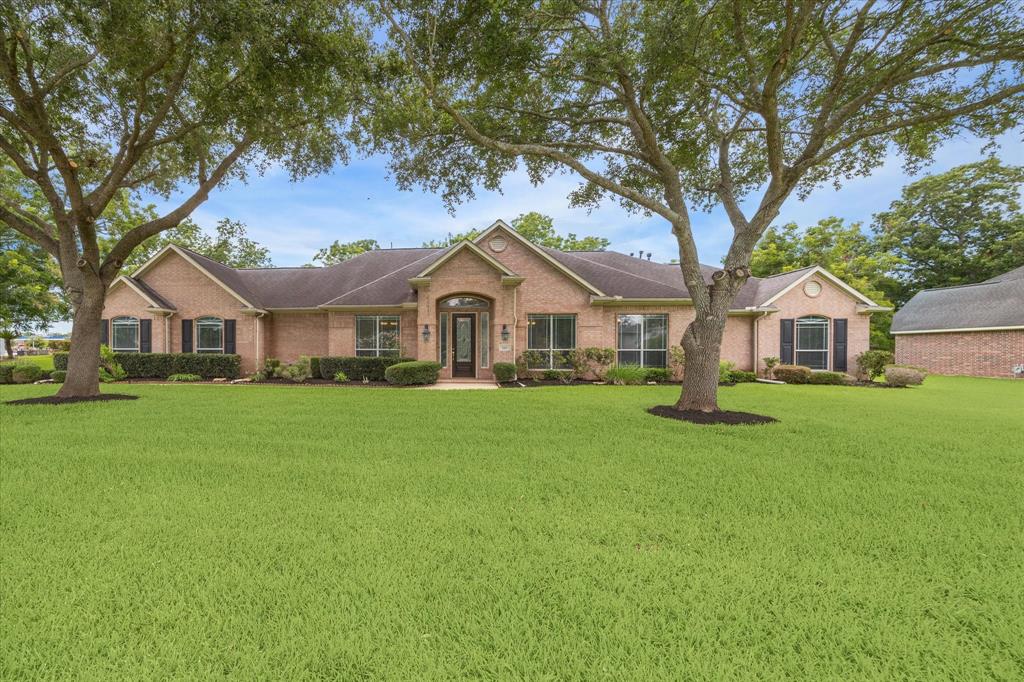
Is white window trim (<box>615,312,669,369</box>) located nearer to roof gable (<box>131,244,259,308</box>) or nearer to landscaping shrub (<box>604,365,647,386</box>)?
landscaping shrub (<box>604,365,647,386</box>)

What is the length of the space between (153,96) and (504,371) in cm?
1251

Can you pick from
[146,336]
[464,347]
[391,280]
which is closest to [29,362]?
[146,336]

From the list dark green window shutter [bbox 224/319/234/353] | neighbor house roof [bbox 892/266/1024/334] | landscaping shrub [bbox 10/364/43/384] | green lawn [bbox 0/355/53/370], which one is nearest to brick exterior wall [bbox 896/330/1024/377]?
neighbor house roof [bbox 892/266/1024/334]

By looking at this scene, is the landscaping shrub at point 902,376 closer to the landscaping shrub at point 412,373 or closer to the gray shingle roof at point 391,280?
the gray shingle roof at point 391,280

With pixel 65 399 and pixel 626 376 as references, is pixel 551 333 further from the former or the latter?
pixel 65 399

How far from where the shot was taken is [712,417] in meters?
8.28

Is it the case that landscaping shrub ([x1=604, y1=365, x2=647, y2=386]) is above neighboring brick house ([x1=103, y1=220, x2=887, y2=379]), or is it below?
below

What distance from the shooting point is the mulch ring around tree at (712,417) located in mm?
8047

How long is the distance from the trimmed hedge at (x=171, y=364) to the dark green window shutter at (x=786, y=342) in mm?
23585

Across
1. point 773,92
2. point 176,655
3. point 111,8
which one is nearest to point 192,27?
point 111,8

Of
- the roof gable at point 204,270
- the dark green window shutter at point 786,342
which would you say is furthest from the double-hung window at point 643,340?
the roof gable at point 204,270

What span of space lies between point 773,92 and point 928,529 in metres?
7.43

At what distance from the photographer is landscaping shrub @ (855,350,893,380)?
1653 cm

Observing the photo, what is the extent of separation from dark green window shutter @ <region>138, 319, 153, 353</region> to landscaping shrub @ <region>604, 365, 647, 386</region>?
756 inches
